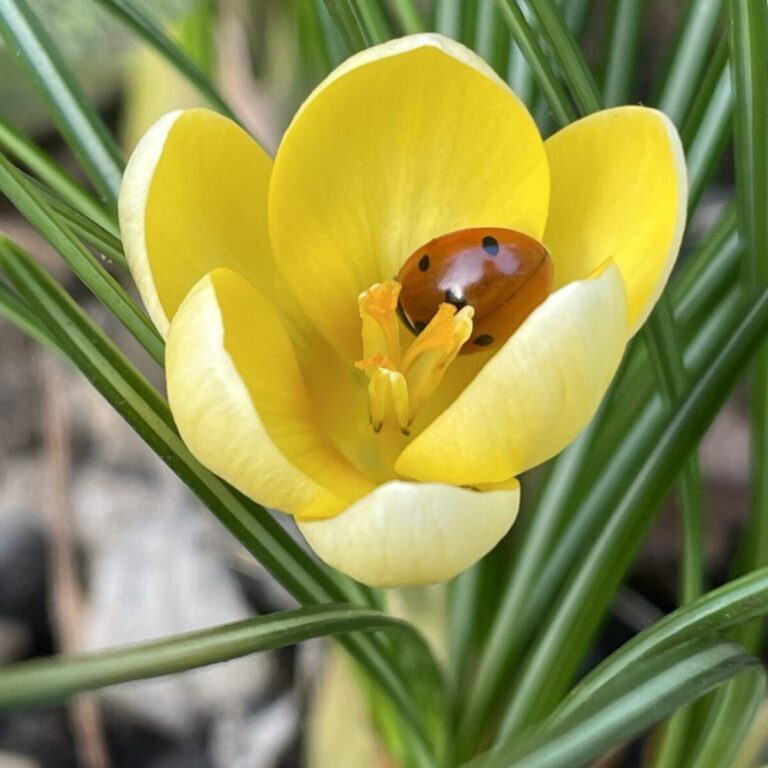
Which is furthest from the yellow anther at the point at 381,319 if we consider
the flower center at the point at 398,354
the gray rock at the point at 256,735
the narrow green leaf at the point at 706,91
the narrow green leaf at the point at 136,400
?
the gray rock at the point at 256,735

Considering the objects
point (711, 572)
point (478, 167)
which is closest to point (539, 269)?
point (478, 167)

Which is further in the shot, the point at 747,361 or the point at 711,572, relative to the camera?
the point at 711,572

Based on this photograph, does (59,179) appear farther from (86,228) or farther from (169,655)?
(169,655)

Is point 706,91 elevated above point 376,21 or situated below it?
below

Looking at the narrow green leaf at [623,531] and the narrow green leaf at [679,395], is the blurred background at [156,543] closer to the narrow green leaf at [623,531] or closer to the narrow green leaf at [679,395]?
the narrow green leaf at [623,531]

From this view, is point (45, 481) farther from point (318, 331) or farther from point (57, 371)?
point (318, 331)

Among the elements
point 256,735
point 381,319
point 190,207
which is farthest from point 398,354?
point 256,735
